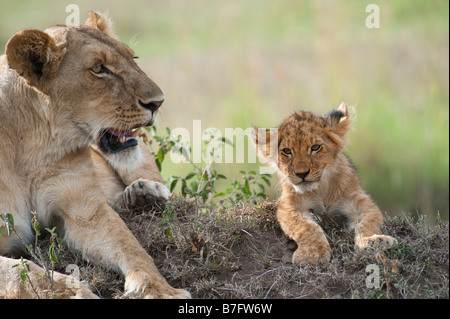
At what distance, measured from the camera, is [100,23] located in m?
4.73

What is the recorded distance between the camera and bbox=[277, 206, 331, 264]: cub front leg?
3.85m

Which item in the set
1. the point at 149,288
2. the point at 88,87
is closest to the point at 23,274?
the point at 149,288

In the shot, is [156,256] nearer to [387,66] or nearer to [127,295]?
[127,295]

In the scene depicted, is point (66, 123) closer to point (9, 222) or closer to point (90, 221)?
point (90, 221)

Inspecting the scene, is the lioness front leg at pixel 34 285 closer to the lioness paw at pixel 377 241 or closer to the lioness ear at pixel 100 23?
the lioness paw at pixel 377 241

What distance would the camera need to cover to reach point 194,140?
25.2ft

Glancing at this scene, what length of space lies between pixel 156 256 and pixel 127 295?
564 millimetres

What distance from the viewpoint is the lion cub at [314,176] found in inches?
163

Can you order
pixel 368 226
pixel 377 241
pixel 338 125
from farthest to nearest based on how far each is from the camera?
pixel 338 125
pixel 368 226
pixel 377 241

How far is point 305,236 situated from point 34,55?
5.52 feet

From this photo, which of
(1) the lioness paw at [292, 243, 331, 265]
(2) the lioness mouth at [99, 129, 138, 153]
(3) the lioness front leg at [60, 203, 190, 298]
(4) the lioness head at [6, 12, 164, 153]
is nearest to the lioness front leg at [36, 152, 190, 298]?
(3) the lioness front leg at [60, 203, 190, 298]

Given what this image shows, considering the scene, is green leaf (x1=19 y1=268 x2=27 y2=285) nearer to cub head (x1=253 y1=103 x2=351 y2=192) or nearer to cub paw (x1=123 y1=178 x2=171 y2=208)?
cub paw (x1=123 y1=178 x2=171 y2=208)
